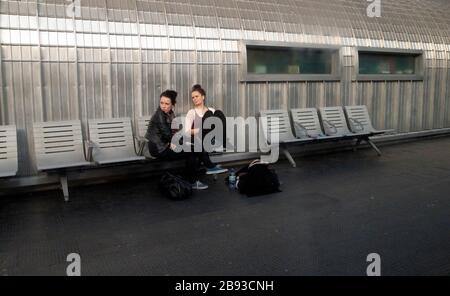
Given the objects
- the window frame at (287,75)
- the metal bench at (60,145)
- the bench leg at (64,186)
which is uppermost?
the window frame at (287,75)

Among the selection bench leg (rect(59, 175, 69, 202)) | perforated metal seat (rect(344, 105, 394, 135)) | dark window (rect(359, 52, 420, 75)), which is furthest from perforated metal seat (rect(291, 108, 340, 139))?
bench leg (rect(59, 175, 69, 202))

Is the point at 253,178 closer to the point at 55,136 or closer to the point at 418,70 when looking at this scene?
the point at 55,136

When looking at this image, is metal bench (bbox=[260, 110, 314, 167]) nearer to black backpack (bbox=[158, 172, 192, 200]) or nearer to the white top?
the white top

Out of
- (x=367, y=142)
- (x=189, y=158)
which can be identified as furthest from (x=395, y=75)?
(x=189, y=158)

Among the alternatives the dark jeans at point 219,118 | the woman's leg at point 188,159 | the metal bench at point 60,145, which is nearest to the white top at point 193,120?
the dark jeans at point 219,118

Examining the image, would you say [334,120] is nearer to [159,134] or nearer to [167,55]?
[167,55]

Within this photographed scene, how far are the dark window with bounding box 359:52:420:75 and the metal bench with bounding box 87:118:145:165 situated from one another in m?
6.13

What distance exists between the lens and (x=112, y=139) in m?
7.15

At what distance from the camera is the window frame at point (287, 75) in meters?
8.73

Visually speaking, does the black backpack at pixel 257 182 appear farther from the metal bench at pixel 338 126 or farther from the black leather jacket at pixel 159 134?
the metal bench at pixel 338 126

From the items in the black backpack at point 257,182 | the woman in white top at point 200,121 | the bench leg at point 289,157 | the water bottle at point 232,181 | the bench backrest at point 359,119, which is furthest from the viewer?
the bench backrest at point 359,119

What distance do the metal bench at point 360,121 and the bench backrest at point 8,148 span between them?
6763 millimetres

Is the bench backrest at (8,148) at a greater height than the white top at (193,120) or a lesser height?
lesser

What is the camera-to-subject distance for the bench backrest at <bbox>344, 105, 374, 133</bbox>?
9.86 m
